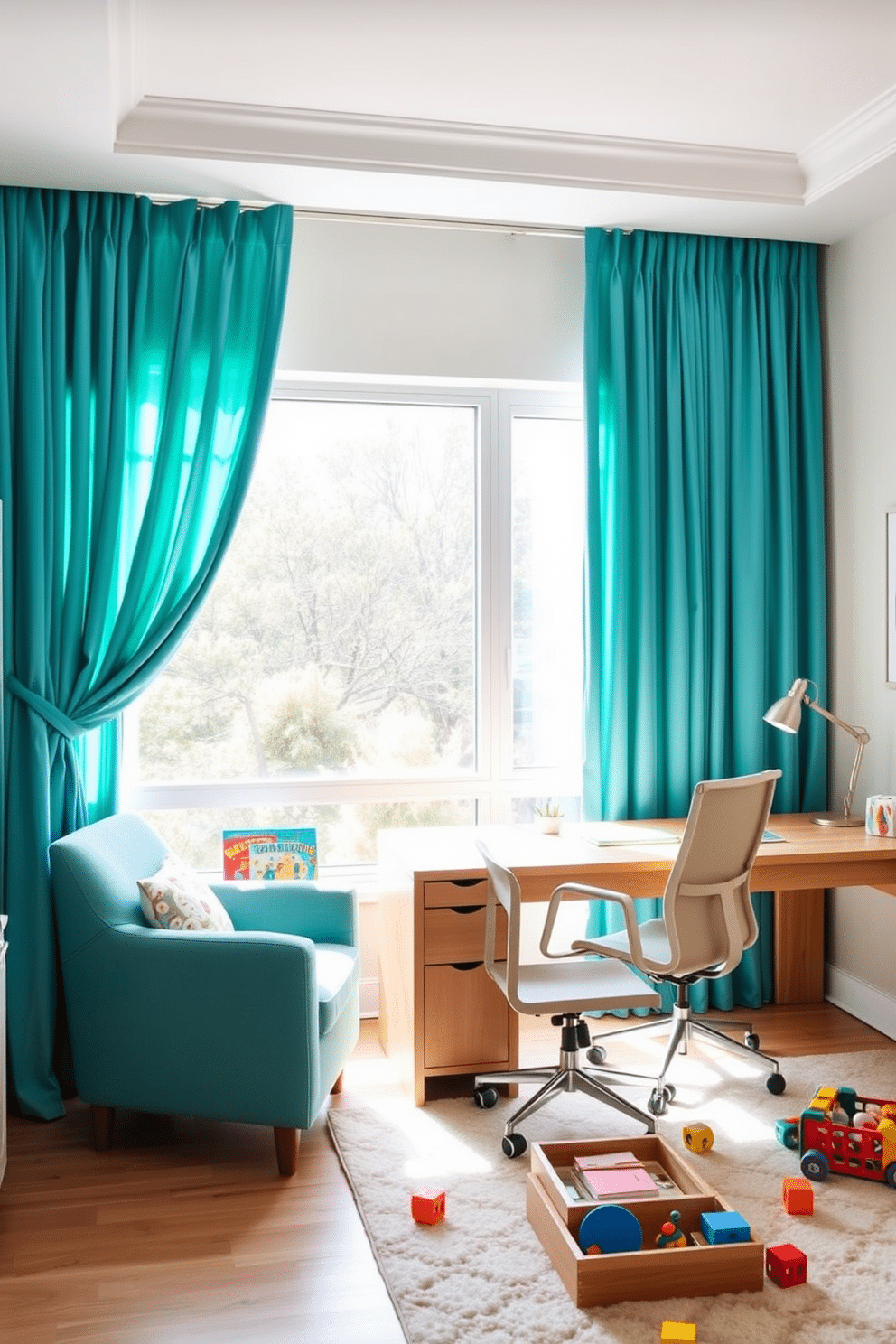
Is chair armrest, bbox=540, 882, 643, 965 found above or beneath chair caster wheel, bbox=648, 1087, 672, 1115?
above

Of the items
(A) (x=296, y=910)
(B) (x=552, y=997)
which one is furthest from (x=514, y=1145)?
(A) (x=296, y=910)

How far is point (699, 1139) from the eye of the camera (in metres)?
3.04

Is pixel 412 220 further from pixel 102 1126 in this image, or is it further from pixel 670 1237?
pixel 670 1237

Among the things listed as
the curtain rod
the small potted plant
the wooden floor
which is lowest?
the wooden floor

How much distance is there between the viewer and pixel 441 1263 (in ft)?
8.34

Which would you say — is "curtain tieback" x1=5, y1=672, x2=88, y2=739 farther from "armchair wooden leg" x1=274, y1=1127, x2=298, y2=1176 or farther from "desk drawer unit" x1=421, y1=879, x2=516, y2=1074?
"armchair wooden leg" x1=274, y1=1127, x2=298, y2=1176

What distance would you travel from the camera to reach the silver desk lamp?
3830 mm

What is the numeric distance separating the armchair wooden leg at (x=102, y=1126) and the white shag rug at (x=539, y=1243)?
0.59 m

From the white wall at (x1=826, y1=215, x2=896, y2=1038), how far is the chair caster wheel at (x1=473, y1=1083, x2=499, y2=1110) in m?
1.45

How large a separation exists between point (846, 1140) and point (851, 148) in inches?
109

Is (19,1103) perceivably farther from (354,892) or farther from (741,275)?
(741,275)

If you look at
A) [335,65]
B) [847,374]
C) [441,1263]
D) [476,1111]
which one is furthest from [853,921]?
[335,65]

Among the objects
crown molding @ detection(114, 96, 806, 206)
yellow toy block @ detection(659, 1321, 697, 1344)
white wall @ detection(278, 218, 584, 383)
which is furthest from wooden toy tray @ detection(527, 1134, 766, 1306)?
crown molding @ detection(114, 96, 806, 206)

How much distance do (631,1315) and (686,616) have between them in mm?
2356
